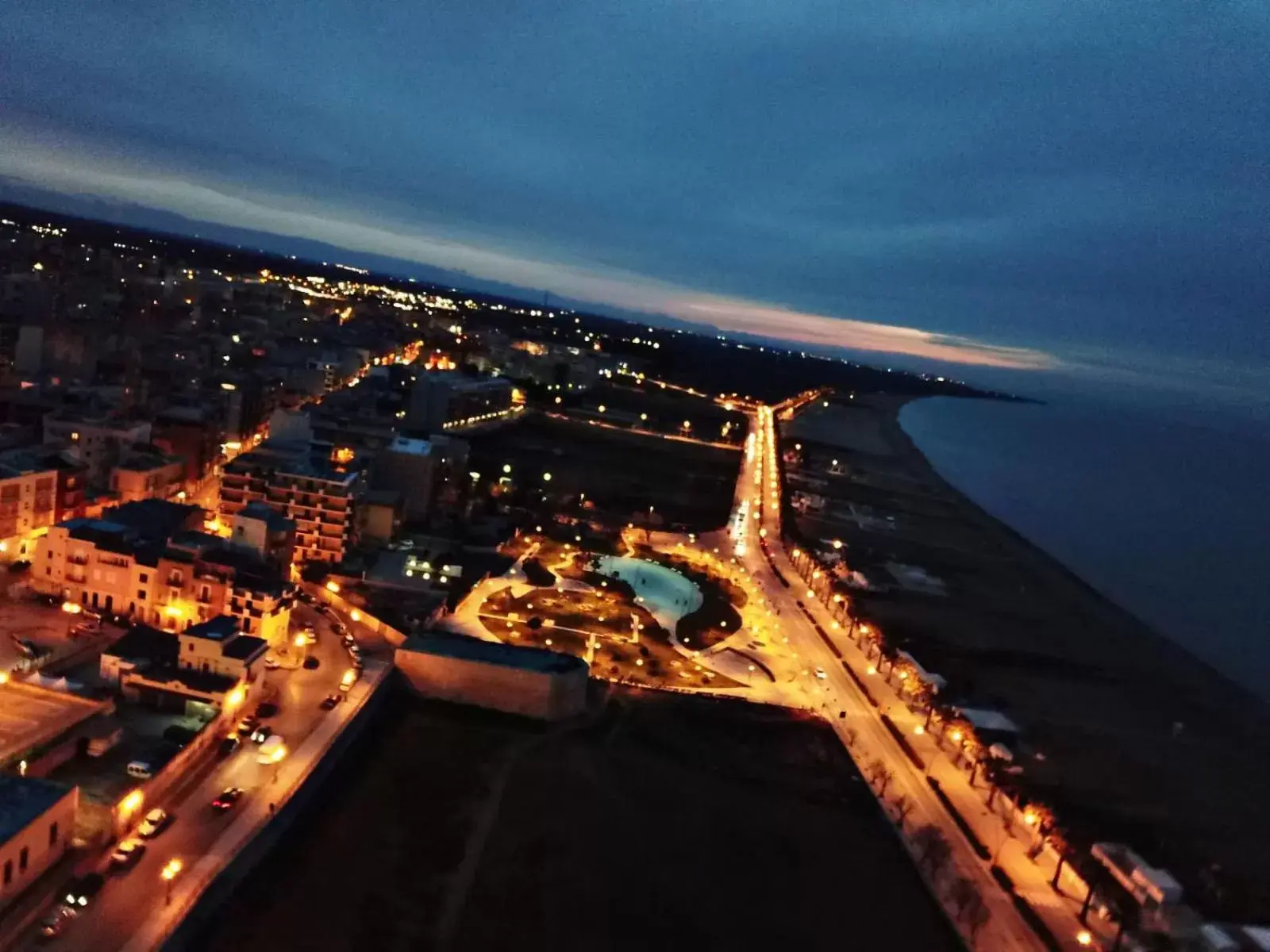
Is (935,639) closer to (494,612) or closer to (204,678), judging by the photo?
(494,612)

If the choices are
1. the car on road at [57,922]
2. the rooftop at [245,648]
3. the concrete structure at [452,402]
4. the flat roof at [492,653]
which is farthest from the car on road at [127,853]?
the concrete structure at [452,402]

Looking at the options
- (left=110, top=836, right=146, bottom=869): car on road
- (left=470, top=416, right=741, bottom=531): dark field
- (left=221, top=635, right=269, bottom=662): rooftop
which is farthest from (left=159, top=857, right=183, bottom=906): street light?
(left=470, top=416, right=741, bottom=531): dark field

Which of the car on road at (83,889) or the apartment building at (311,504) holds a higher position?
the apartment building at (311,504)

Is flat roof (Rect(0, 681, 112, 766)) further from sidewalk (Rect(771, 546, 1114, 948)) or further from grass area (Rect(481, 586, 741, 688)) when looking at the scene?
sidewalk (Rect(771, 546, 1114, 948))

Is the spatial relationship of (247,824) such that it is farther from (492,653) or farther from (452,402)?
(452,402)

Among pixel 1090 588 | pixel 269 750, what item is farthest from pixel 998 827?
pixel 1090 588

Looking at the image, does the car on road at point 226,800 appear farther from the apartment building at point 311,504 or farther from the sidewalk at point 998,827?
the sidewalk at point 998,827

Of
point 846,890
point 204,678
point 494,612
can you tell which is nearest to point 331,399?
point 494,612
